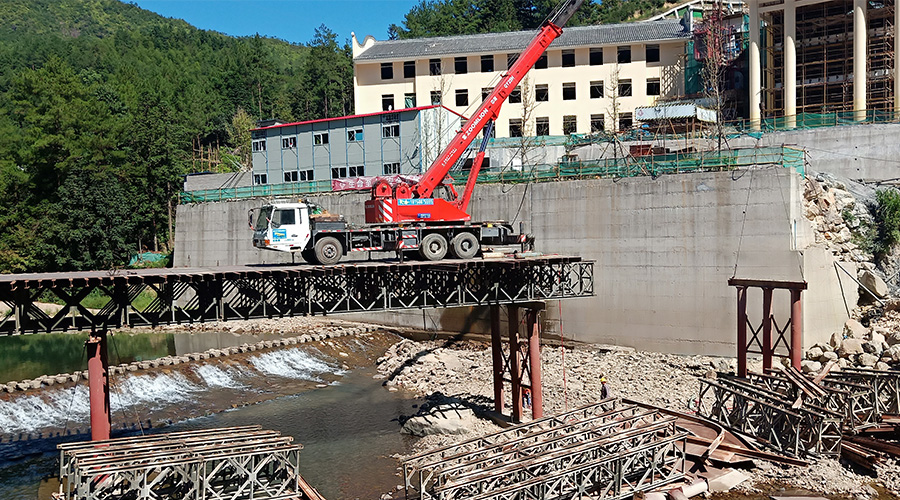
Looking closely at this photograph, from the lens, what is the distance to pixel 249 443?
708 inches

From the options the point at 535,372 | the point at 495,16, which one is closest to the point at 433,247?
the point at 535,372

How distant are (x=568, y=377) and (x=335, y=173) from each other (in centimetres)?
2785

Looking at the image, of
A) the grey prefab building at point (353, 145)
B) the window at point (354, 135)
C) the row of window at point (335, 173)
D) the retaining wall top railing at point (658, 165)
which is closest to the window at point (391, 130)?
the grey prefab building at point (353, 145)

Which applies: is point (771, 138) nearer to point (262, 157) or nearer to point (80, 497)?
point (262, 157)

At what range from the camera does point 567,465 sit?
710 inches

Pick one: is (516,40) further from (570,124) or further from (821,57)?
(821,57)

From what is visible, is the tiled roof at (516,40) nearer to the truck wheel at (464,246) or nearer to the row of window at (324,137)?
the row of window at (324,137)

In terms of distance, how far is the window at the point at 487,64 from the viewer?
200 ft

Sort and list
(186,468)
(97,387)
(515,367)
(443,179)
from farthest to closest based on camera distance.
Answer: (443,179)
(515,367)
(97,387)
(186,468)

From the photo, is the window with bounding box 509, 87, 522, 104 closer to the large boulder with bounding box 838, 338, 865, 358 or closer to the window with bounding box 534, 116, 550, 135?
the window with bounding box 534, 116, 550, 135

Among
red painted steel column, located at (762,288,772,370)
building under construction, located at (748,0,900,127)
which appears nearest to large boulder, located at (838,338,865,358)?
red painted steel column, located at (762,288,772,370)

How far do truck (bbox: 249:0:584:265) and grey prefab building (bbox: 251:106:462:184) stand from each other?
2062cm

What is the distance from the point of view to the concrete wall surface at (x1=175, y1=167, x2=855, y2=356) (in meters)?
32.3

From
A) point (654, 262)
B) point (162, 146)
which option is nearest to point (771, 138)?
point (654, 262)
